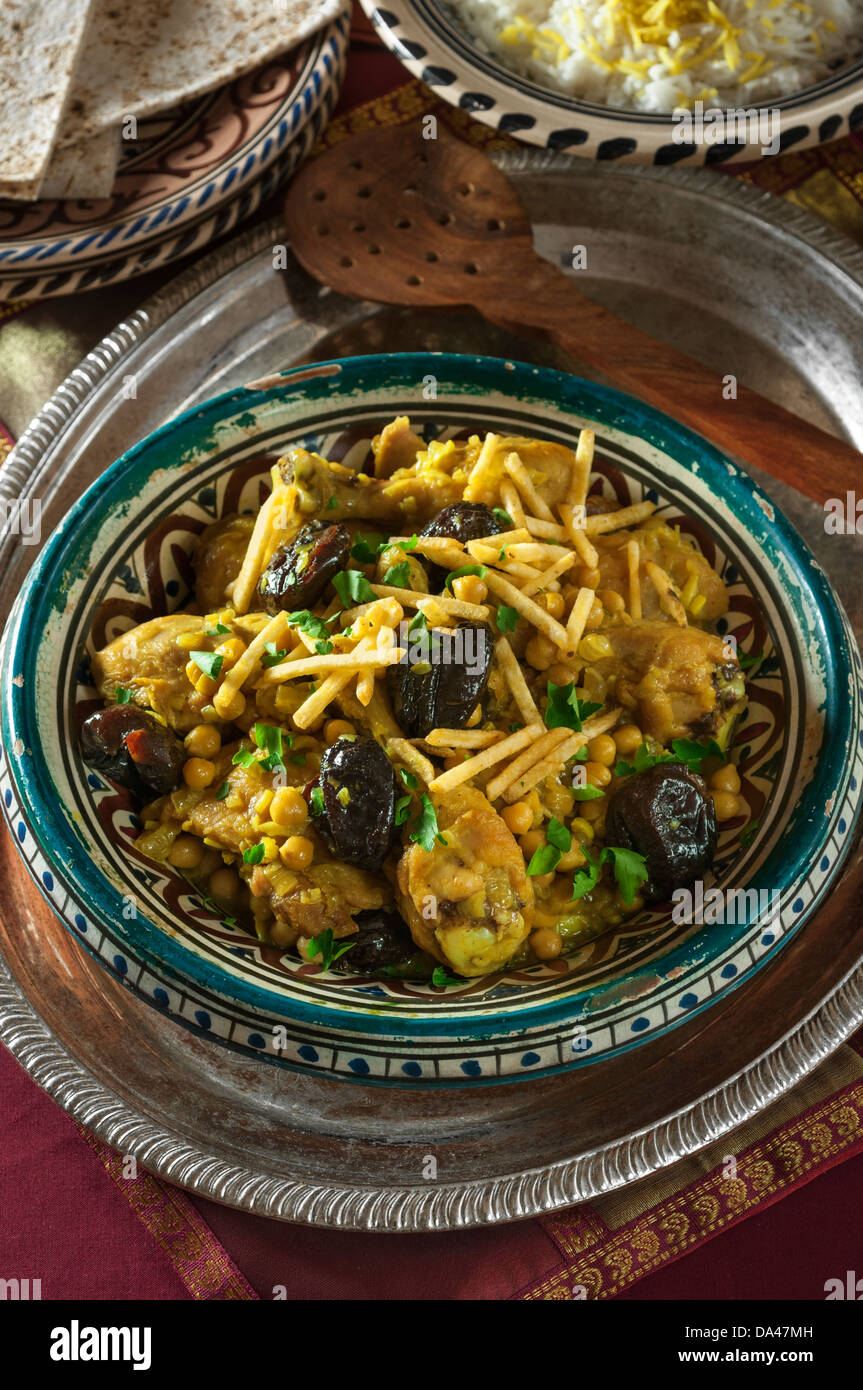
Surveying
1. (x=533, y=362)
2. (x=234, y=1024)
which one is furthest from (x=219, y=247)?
(x=234, y=1024)

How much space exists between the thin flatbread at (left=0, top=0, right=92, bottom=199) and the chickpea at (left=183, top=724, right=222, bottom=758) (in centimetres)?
264

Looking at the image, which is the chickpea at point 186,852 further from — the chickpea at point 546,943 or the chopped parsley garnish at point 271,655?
the chickpea at point 546,943

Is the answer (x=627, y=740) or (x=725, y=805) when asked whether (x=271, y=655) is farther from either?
(x=725, y=805)

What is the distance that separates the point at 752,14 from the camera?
4906 mm

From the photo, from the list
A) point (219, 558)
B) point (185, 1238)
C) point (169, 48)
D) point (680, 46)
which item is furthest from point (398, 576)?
point (169, 48)

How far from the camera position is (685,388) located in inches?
180

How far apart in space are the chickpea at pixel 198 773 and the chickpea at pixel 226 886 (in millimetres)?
270

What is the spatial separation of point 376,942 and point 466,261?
2819mm

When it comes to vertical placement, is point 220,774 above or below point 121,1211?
above

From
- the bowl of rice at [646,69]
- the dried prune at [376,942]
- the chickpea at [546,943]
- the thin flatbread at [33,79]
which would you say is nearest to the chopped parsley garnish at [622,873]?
the chickpea at [546,943]

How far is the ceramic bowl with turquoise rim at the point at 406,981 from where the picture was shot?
315 centimetres

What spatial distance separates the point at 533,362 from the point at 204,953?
8.97 feet

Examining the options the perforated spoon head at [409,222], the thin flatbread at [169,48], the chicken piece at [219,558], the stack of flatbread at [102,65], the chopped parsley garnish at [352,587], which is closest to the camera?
the chopped parsley garnish at [352,587]

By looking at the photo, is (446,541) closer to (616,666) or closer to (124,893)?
(616,666)
